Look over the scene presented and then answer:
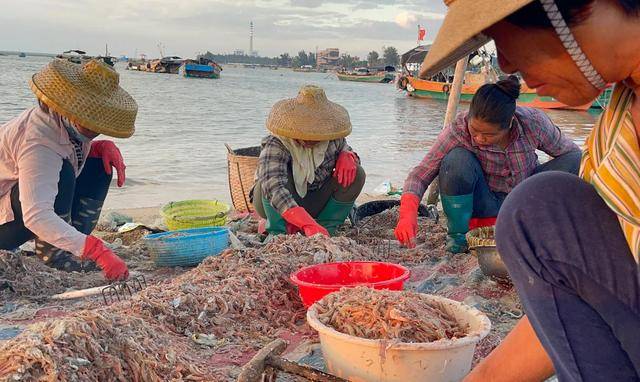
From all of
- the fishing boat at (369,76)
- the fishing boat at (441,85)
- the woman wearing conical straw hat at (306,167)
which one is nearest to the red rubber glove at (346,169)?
the woman wearing conical straw hat at (306,167)

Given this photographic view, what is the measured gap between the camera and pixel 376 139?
13.1 meters

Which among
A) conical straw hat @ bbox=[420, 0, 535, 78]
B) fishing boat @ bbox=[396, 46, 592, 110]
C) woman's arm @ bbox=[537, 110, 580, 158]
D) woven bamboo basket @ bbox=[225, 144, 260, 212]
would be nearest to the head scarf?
woven bamboo basket @ bbox=[225, 144, 260, 212]

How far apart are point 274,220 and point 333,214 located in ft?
1.61

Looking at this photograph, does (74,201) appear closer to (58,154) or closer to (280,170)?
(58,154)

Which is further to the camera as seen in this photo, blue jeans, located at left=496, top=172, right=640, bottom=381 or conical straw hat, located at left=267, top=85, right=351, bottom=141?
conical straw hat, located at left=267, top=85, right=351, bottom=141

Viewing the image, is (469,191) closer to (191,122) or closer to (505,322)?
(505,322)

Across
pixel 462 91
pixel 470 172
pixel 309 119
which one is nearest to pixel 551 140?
pixel 470 172

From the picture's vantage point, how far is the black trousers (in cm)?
359

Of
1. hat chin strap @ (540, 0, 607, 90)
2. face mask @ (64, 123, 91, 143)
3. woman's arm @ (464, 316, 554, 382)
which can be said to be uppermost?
hat chin strap @ (540, 0, 607, 90)

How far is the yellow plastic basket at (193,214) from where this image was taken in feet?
14.8

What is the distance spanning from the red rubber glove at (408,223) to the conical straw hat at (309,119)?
760 mm

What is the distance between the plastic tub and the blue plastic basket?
192cm

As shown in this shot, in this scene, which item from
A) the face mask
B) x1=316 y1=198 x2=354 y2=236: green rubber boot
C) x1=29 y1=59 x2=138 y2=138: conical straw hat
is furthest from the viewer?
x1=316 y1=198 x2=354 y2=236: green rubber boot

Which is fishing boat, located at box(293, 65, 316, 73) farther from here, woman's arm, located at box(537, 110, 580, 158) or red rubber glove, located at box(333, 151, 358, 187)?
woman's arm, located at box(537, 110, 580, 158)
